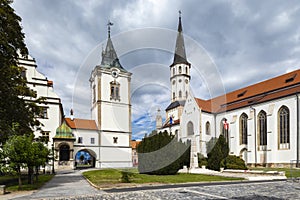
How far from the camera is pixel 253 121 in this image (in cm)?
3938

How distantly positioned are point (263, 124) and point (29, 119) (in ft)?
114

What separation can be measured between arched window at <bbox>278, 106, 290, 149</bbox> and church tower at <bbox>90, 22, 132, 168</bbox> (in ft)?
84.2

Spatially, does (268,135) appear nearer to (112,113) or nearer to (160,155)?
(160,155)

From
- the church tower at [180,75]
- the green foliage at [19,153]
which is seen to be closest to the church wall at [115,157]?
the church tower at [180,75]

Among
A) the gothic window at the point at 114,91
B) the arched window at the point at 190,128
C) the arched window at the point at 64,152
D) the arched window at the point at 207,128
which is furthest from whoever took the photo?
the arched window at the point at 190,128

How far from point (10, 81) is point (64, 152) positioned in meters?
24.7

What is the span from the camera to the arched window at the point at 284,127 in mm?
34300

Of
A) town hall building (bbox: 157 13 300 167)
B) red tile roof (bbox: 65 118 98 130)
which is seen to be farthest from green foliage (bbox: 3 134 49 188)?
red tile roof (bbox: 65 118 98 130)

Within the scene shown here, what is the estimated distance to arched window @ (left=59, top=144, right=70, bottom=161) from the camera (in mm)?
37062

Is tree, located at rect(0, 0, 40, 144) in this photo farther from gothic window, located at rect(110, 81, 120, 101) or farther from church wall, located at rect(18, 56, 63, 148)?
gothic window, located at rect(110, 81, 120, 101)

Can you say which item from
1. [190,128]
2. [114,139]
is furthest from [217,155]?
[114,139]

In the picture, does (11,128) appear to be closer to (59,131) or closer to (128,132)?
(59,131)

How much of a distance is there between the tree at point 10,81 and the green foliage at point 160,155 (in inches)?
414

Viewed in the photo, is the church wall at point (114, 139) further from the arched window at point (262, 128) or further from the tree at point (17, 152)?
the tree at point (17, 152)
